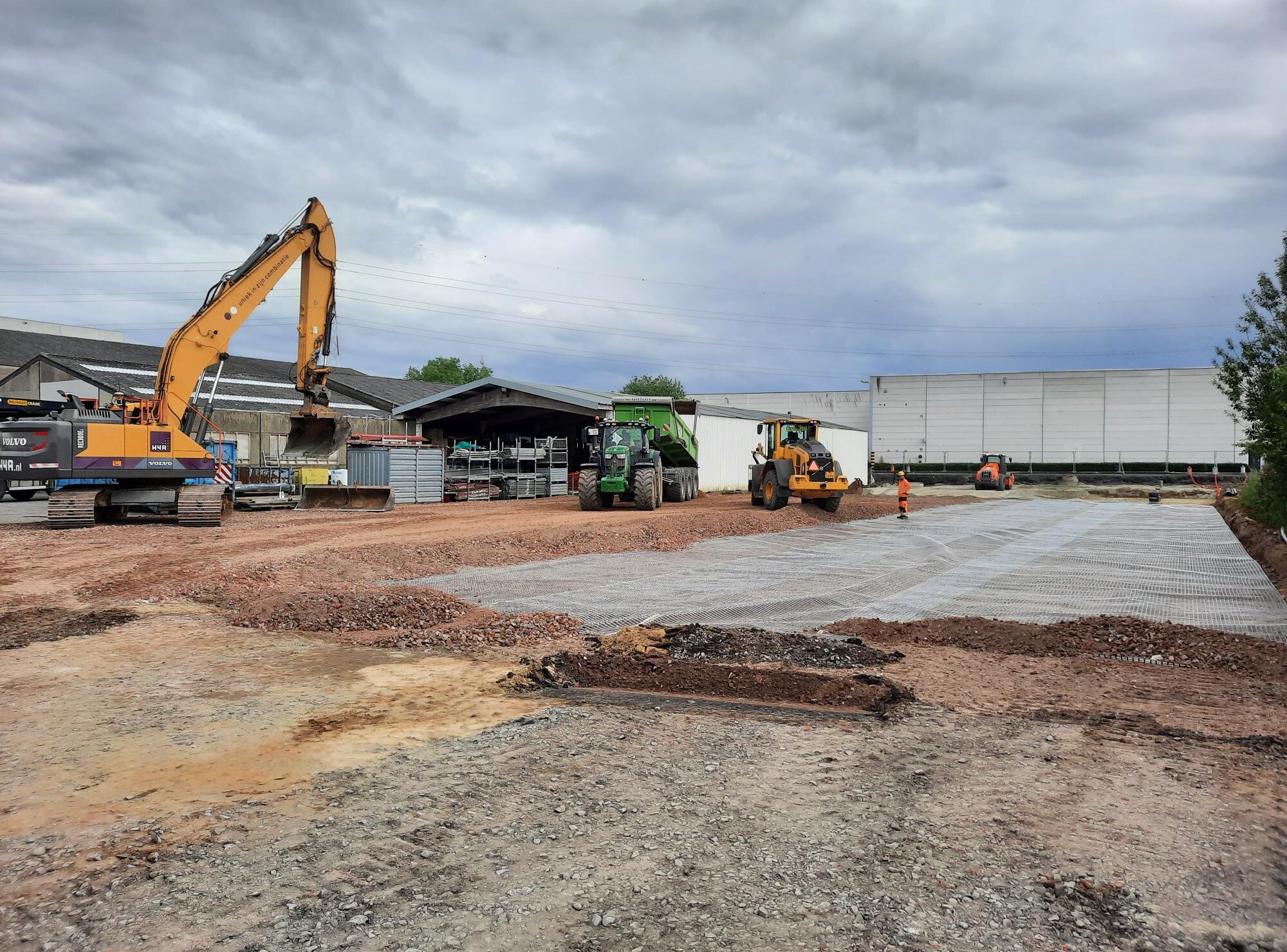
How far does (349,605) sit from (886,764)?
6.26 metres

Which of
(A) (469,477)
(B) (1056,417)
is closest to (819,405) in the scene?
(B) (1056,417)

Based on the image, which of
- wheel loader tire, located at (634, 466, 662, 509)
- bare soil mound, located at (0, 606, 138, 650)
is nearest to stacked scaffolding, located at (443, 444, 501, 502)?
wheel loader tire, located at (634, 466, 662, 509)

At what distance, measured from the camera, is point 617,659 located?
6902 mm

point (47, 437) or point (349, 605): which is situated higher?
point (47, 437)

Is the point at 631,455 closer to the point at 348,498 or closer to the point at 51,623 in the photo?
the point at 348,498

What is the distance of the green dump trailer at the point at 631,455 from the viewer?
23.0 meters

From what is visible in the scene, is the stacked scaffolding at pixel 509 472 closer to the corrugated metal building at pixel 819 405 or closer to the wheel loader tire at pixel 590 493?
the wheel loader tire at pixel 590 493

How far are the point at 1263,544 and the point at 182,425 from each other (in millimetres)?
20927

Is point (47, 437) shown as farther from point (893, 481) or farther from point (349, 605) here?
point (893, 481)

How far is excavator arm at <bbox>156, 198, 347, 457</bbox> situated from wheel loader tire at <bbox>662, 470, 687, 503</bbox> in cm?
1031

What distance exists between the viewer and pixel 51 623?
8.51 metres

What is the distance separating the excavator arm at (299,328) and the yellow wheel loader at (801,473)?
10.8 meters

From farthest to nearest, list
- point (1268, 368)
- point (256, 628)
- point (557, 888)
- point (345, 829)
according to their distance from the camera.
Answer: point (1268, 368)
point (256, 628)
point (345, 829)
point (557, 888)

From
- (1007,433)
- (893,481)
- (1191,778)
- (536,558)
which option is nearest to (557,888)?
(1191,778)
